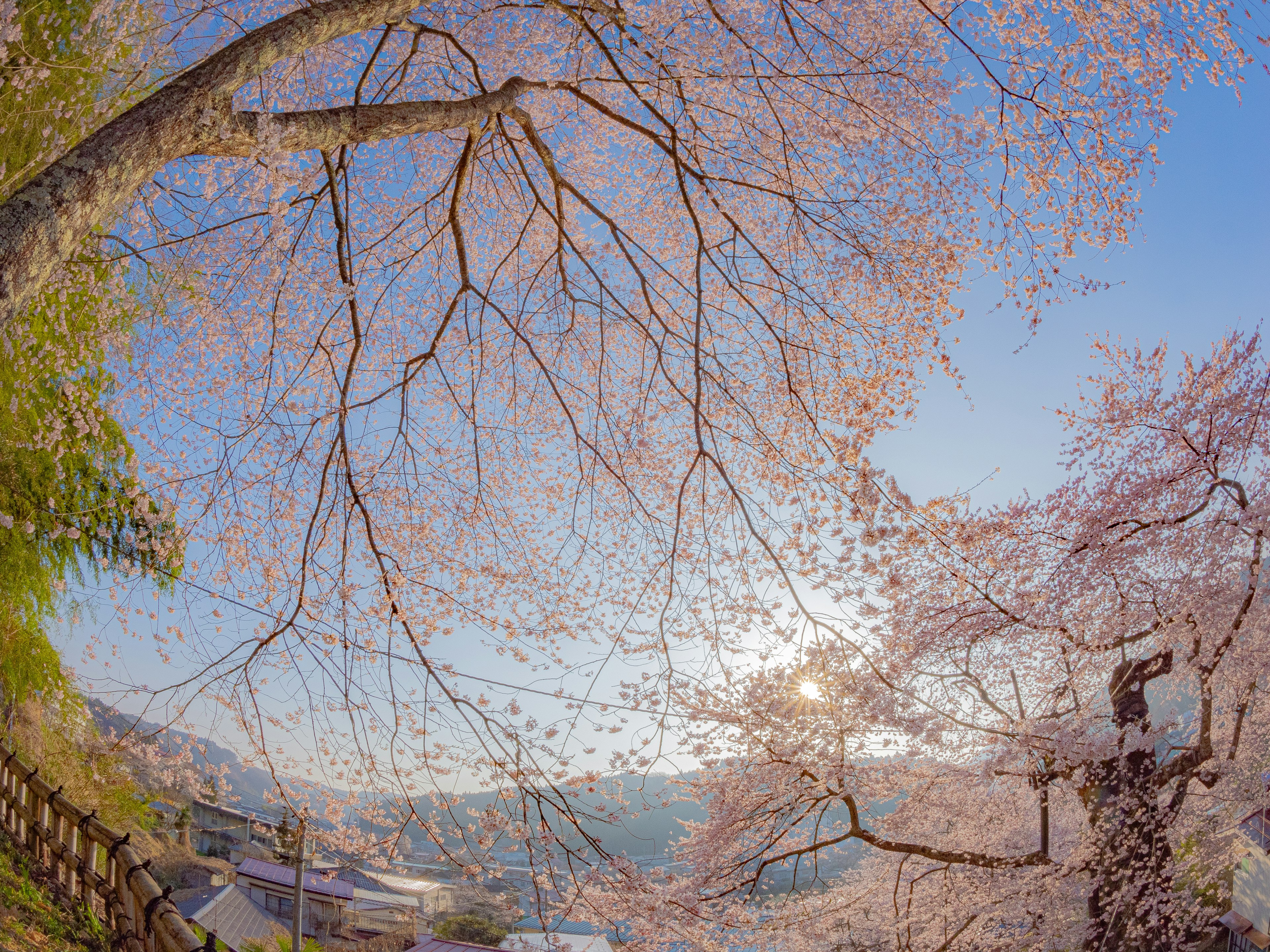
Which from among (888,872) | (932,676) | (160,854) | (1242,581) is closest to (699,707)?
(932,676)

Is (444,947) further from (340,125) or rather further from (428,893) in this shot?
(340,125)

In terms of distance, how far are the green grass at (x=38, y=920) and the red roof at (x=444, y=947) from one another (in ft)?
33.0

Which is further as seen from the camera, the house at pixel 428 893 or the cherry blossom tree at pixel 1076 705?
the house at pixel 428 893

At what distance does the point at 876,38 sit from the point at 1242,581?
498 centimetres

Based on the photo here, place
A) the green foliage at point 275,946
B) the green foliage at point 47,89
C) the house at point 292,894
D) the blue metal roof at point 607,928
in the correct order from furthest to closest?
the house at point 292,894
the green foliage at point 275,946
the green foliage at point 47,89
the blue metal roof at point 607,928

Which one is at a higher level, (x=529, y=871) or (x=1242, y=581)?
(x=1242, y=581)

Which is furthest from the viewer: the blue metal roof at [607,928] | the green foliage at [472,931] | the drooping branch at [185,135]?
the green foliage at [472,931]

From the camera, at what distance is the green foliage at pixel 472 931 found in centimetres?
1511

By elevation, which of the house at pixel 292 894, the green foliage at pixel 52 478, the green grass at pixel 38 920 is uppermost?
the green foliage at pixel 52 478

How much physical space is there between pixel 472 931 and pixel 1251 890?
14.7 metres

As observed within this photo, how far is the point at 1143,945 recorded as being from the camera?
545 centimetres

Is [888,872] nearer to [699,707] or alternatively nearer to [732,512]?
[699,707]

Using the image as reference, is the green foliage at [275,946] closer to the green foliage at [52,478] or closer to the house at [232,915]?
the house at [232,915]

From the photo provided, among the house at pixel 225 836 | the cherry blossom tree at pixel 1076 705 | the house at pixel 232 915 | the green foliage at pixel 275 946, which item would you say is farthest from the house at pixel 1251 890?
the house at pixel 225 836
